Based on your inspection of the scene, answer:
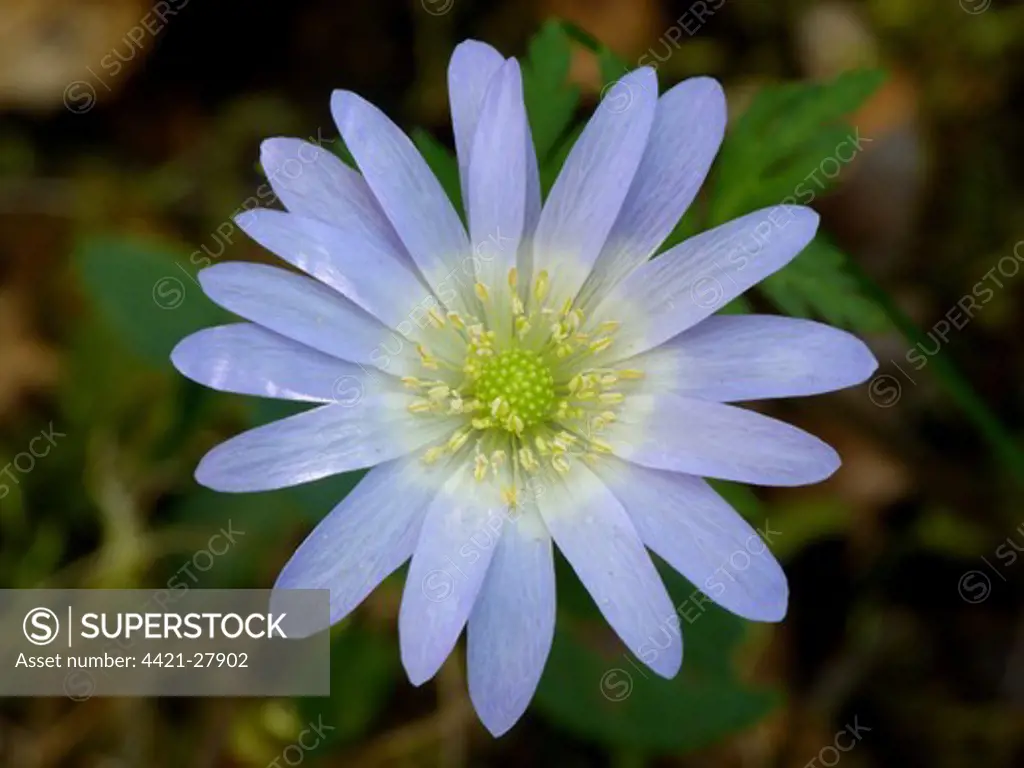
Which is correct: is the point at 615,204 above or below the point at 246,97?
below

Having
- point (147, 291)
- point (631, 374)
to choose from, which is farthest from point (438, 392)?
point (147, 291)

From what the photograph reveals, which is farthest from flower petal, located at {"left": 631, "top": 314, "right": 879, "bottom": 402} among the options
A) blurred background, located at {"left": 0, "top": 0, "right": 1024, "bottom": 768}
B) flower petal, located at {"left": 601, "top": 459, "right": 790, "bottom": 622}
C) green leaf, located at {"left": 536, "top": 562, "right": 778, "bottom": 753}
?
blurred background, located at {"left": 0, "top": 0, "right": 1024, "bottom": 768}

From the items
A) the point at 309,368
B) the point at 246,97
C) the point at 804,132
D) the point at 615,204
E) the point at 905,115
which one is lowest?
the point at 309,368

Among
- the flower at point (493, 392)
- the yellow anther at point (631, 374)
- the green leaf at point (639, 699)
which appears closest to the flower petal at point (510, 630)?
the flower at point (493, 392)

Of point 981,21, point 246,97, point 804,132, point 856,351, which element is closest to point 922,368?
point 981,21

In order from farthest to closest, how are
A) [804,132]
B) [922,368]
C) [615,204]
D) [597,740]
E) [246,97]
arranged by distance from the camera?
1. [246,97]
2. [922,368]
3. [597,740]
4. [804,132]
5. [615,204]

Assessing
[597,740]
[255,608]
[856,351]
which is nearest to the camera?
[856,351]

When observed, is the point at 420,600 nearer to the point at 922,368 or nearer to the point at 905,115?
the point at 922,368
